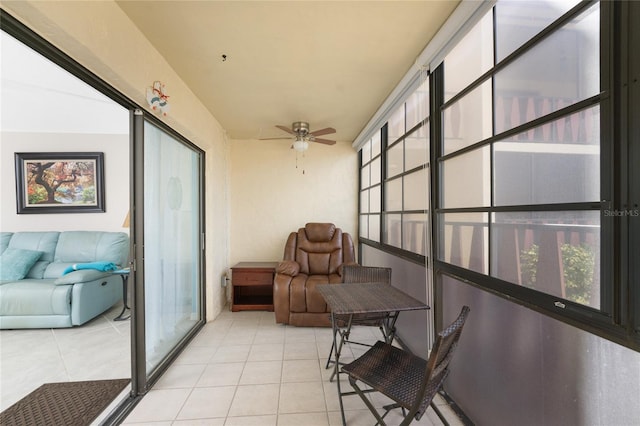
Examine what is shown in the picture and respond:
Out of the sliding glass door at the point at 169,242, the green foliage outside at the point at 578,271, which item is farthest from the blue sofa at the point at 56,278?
the green foliage outside at the point at 578,271

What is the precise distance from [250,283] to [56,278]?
235cm

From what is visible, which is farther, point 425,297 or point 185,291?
point 185,291

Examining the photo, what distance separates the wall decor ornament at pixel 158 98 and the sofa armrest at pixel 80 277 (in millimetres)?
2297

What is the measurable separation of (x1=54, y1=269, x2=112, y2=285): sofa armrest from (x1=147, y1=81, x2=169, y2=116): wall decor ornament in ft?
Result: 7.54

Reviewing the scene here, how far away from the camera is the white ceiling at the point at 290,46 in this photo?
56.1 inches

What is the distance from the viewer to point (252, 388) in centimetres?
186

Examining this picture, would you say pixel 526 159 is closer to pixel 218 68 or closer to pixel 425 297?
pixel 425 297

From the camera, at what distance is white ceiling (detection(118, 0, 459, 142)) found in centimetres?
143

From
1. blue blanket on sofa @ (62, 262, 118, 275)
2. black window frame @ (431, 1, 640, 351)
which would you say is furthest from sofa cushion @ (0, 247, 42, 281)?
black window frame @ (431, 1, 640, 351)

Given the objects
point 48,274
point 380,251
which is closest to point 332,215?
point 380,251

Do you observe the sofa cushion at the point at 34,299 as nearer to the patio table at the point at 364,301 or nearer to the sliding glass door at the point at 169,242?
the sliding glass door at the point at 169,242

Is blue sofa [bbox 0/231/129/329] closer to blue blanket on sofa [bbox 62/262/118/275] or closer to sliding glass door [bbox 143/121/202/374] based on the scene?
blue blanket on sofa [bbox 62/262/118/275]

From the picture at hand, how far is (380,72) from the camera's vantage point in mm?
2080

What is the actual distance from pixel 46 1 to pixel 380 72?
6.55 ft
